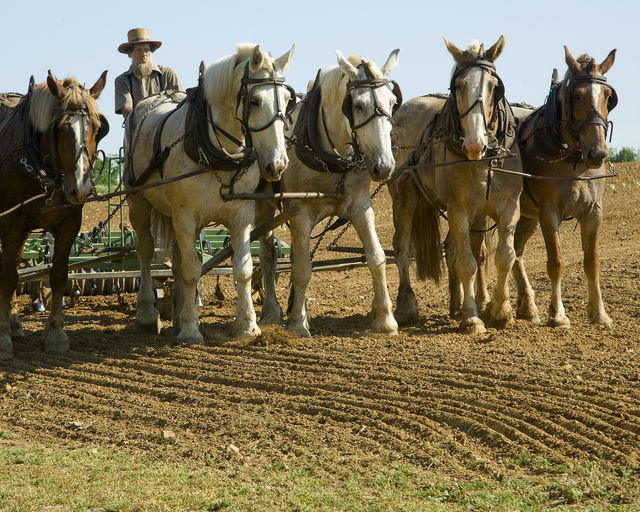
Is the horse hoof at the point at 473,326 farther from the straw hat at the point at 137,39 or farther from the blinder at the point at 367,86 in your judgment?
the straw hat at the point at 137,39

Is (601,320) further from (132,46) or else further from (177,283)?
(132,46)

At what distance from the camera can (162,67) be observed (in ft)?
32.8

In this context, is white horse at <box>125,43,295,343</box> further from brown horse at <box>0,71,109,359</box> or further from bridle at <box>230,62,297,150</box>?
brown horse at <box>0,71,109,359</box>

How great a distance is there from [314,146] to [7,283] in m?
2.85

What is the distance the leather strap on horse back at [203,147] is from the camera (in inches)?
295

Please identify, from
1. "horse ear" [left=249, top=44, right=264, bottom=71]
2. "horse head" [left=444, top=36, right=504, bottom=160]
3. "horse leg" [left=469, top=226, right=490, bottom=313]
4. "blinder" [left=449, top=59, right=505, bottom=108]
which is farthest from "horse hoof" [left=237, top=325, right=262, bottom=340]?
"blinder" [left=449, top=59, right=505, bottom=108]

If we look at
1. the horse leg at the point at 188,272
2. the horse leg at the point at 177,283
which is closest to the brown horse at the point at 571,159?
the horse leg at the point at 188,272

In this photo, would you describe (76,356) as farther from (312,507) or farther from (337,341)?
(312,507)

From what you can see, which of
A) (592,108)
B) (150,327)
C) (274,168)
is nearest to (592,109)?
(592,108)

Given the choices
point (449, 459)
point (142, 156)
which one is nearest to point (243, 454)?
point (449, 459)

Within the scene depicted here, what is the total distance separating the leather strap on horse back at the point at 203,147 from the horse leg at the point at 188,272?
0.56 m

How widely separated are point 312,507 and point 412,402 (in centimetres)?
179

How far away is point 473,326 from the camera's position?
8.31 metres

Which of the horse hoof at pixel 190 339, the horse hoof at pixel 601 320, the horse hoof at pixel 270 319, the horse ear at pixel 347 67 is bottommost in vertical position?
the horse hoof at pixel 601 320
